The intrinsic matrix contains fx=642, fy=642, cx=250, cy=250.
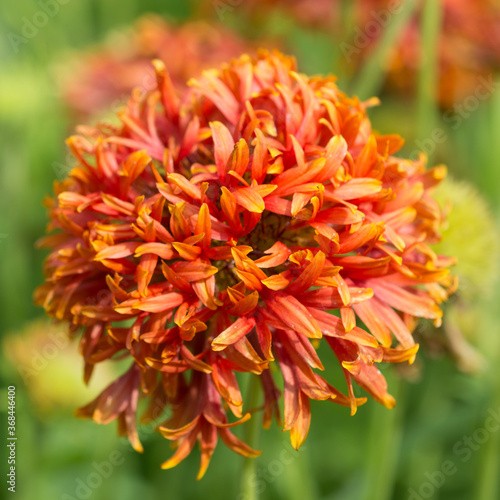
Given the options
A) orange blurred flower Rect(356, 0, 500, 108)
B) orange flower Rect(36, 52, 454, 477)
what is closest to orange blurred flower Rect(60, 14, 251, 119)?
orange blurred flower Rect(356, 0, 500, 108)

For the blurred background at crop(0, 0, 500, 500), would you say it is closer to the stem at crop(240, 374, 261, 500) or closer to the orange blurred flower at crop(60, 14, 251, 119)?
the orange blurred flower at crop(60, 14, 251, 119)

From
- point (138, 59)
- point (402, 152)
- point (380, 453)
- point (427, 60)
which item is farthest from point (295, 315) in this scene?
point (138, 59)

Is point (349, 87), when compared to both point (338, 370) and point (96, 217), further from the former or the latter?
point (96, 217)

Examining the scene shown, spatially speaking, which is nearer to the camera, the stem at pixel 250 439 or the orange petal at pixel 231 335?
the orange petal at pixel 231 335

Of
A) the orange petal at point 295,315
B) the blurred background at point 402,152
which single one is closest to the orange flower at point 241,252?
the orange petal at point 295,315

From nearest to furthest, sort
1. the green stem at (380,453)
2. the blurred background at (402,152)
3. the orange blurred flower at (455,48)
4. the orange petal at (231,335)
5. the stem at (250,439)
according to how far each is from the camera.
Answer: the orange petal at (231,335) → the stem at (250,439) → the green stem at (380,453) → the blurred background at (402,152) → the orange blurred flower at (455,48)

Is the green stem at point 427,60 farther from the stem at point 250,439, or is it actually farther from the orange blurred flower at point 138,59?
the orange blurred flower at point 138,59

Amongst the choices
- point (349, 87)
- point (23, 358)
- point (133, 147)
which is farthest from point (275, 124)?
point (349, 87)
